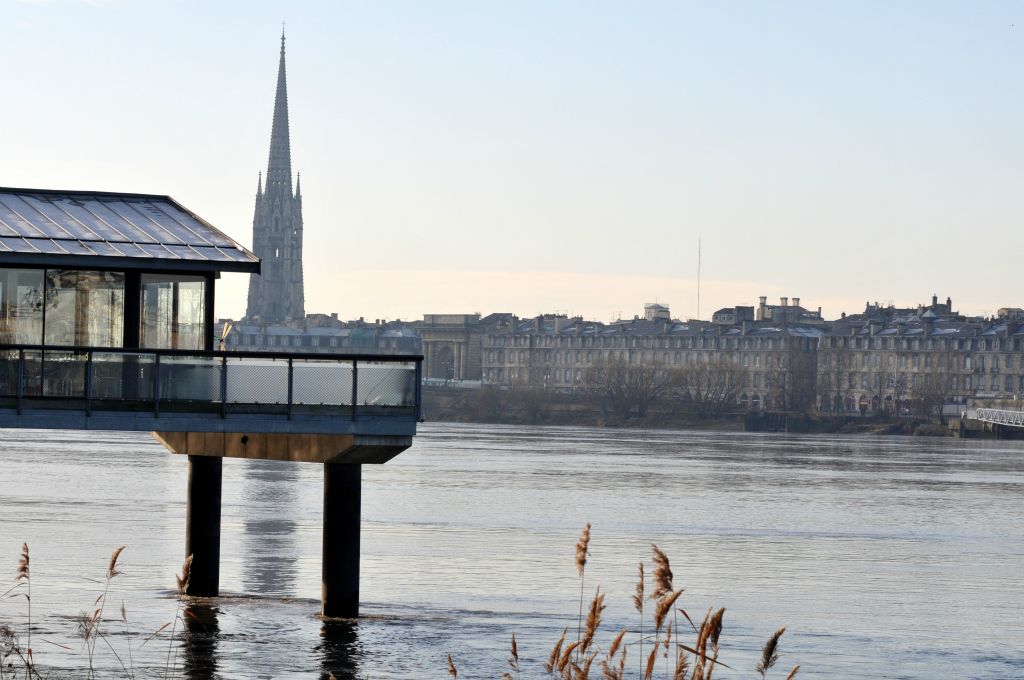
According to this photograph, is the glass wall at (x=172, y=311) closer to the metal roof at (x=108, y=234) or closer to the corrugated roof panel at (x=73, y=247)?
the metal roof at (x=108, y=234)

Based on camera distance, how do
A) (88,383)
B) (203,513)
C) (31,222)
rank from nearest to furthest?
(88,383) → (31,222) → (203,513)

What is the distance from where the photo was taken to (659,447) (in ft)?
586

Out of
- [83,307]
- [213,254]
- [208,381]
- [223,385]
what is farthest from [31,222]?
[223,385]

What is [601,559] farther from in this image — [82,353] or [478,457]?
[478,457]

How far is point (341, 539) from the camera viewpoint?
38.1 meters

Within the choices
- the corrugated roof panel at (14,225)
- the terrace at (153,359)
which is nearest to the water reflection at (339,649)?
the terrace at (153,359)

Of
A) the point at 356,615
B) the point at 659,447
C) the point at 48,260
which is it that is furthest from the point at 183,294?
the point at 659,447

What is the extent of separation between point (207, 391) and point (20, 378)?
3.24 meters

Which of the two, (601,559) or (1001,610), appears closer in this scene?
(1001,610)

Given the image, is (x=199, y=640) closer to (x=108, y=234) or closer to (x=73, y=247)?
(x=108, y=234)

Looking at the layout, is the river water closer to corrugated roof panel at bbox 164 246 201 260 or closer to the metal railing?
the metal railing

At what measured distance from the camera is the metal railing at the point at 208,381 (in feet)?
107

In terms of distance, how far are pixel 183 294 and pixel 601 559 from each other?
83.7ft

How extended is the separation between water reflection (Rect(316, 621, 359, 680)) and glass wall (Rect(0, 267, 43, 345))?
7.77 metres
